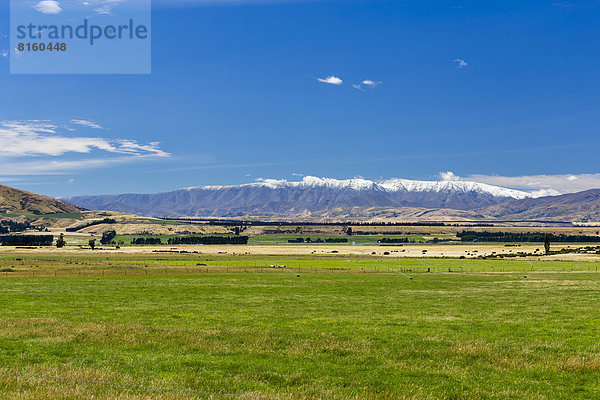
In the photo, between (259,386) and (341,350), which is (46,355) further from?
(341,350)

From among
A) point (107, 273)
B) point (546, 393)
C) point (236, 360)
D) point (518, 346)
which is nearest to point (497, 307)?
point (518, 346)

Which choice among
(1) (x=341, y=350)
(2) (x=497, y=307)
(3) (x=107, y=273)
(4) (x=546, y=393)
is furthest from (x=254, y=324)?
(3) (x=107, y=273)

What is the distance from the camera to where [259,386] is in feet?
53.2

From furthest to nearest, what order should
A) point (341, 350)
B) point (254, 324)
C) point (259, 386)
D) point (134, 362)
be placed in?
point (254, 324) < point (341, 350) < point (134, 362) < point (259, 386)

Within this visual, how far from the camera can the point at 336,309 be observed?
39.4 metres

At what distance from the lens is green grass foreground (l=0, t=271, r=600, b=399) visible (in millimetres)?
15984

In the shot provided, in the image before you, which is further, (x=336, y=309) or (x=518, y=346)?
(x=336, y=309)

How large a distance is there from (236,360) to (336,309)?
805 inches

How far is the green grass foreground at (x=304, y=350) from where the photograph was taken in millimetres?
15984

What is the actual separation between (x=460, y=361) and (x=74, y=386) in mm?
15279

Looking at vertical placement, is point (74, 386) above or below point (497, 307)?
above

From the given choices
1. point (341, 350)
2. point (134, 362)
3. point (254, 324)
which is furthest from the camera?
point (254, 324)

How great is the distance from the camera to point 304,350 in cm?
2192

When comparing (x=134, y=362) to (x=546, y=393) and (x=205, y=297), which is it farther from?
(x=205, y=297)
